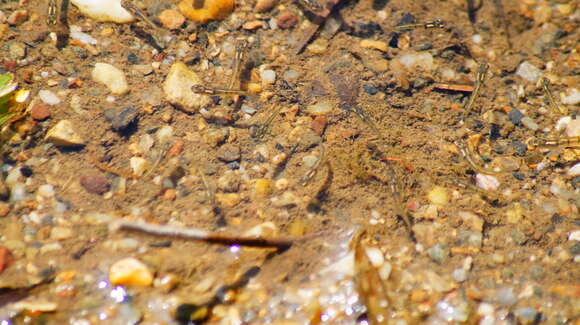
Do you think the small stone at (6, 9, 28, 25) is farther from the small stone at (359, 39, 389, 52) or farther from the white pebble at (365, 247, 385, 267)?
the white pebble at (365, 247, 385, 267)

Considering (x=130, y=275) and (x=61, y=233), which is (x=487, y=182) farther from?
(x=61, y=233)

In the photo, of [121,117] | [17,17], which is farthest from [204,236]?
[17,17]

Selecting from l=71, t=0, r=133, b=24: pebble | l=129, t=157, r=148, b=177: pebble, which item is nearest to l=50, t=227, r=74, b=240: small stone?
l=129, t=157, r=148, b=177: pebble

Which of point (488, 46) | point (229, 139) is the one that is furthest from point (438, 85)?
point (229, 139)

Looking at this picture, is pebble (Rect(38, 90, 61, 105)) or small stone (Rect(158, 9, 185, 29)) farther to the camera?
small stone (Rect(158, 9, 185, 29))

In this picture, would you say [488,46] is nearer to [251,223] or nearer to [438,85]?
[438,85]

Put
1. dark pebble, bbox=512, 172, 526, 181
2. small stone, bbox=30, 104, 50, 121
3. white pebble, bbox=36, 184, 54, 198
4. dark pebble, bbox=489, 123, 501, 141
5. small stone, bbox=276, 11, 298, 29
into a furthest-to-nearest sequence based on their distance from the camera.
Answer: small stone, bbox=276, 11, 298, 29, dark pebble, bbox=489, 123, 501, 141, dark pebble, bbox=512, 172, 526, 181, small stone, bbox=30, 104, 50, 121, white pebble, bbox=36, 184, 54, 198
